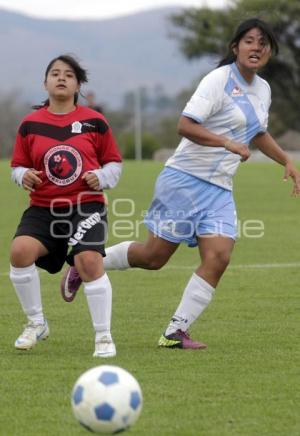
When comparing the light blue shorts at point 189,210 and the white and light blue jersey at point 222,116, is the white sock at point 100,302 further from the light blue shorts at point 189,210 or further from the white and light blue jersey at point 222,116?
the white and light blue jersey at point 222,116

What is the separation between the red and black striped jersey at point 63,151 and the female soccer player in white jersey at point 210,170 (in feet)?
1.69

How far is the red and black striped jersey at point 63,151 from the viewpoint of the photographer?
791 centimetres

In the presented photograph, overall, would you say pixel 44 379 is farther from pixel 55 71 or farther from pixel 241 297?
pixel 241 297

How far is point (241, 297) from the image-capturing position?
35.9 ft

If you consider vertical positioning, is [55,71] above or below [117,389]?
above

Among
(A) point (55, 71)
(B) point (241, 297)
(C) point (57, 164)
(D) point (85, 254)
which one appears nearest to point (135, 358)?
(D) point (85, 254)

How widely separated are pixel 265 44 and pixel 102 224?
1.58m

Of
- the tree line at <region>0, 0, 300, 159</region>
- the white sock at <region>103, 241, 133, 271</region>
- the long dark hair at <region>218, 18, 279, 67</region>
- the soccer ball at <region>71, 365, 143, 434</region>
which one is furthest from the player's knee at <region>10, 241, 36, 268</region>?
the tree line at <region>0, 0, 300, 159</region>

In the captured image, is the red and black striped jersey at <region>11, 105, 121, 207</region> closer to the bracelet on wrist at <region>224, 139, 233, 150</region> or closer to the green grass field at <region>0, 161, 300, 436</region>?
the bracelet on wrist at <region>224, 139, 233, 150</region>

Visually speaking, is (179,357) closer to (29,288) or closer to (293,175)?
(29,288)

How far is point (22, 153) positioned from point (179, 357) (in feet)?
5.43

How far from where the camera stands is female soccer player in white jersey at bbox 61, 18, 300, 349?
8.08 m

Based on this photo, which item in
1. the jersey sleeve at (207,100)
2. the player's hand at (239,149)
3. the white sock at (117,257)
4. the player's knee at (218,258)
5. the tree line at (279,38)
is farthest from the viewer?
the tree line at (279,38)

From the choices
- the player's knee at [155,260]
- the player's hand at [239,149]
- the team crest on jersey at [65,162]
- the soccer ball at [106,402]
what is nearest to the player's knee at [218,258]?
the player's knee at [155,260]
